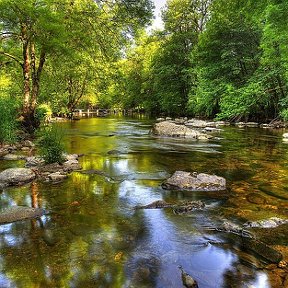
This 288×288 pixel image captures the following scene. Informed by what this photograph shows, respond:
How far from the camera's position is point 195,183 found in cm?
746

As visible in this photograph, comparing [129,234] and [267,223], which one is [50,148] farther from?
[267,223]

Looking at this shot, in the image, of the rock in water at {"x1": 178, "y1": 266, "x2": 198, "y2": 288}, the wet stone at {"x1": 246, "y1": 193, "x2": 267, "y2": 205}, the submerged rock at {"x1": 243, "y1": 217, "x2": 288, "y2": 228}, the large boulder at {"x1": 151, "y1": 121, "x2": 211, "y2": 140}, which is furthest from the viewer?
the large boulder at {"x1": 151, "y1": 121, "x2": 211, "y2": 140}

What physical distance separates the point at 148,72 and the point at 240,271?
4174 centimetres

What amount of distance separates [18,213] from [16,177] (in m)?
2.51

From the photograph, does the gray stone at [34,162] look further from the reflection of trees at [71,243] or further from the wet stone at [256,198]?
the wet stone at [256,198]

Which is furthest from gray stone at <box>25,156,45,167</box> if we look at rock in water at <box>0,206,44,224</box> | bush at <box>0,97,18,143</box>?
rock in water at <box>0,206,44,224</box>

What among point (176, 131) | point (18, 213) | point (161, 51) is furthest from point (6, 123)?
point (161, 51)

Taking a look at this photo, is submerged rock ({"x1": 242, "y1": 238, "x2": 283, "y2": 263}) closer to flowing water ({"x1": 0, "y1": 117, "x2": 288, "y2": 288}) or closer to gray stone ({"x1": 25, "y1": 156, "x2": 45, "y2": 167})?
flowing water ({"x1": 0, "y1": 117, "x2": 288, "y2": 288})

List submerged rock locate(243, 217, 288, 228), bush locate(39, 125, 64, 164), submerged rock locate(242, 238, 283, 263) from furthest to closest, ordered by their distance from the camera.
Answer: bush locate(39, 125, 64, 164) → submerged rock locate(243, 217, 288, 228) → submerged rock locate(242, 238, 283, 263)

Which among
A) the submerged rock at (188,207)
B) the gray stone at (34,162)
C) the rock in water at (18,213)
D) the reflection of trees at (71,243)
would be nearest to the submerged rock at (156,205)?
the submerged rock at (188,207)

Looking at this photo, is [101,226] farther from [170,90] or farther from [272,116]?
[170,90]

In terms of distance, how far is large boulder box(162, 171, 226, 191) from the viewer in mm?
7352

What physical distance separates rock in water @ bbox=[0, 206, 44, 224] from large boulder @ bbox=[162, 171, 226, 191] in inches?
116

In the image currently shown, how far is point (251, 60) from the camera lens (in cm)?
2630
